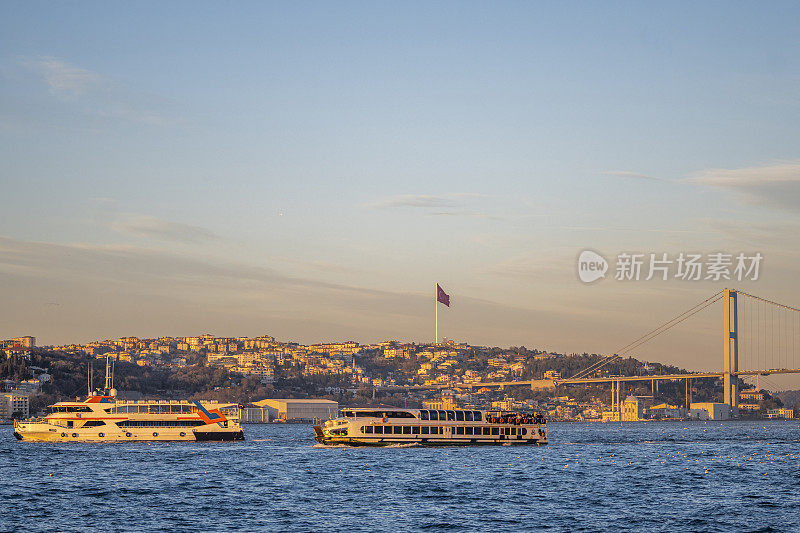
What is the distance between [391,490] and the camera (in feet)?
199

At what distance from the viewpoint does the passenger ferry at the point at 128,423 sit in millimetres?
107250

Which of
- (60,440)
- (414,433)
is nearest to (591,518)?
(414,433)

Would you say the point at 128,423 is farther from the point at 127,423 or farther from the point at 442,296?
the point at 442,296

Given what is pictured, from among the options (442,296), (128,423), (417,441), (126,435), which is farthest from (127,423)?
(442,296)

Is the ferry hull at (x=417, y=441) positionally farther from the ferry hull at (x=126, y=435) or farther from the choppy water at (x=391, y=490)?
the ferry hull at (x=126, y=435)

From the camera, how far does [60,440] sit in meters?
108

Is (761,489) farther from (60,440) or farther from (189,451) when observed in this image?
(60,440)

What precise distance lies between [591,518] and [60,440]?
2919 inches

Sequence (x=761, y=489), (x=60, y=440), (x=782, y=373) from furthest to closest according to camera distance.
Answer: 1. (x=782, y=373)
2. (x=60, y=440)
3. (x=761, y=489)

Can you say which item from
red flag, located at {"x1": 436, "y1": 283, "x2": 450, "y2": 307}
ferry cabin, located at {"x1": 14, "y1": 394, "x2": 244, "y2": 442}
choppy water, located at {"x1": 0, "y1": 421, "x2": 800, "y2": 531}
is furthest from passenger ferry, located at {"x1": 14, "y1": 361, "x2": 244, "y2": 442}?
red flag, located at {"x1": 436, "y1": 283, "x2": 450, "y2": 307}

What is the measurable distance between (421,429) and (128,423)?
102 ft

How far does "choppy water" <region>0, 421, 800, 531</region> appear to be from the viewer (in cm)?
4750

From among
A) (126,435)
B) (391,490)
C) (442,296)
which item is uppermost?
(442,296)

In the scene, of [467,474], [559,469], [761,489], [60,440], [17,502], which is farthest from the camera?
[60,440]
